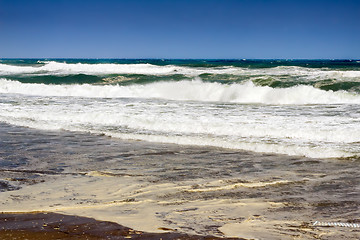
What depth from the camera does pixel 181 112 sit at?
39.1 ft

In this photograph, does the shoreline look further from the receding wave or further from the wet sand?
the receding wave

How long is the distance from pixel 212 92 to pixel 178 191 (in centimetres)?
1435

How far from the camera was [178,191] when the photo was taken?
189 inches

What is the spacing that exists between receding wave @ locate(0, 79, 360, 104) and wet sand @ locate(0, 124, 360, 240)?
9.81 m

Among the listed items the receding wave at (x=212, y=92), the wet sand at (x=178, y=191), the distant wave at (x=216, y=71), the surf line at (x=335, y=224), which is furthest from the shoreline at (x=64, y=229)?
the distant wave at (x=216, y=71)

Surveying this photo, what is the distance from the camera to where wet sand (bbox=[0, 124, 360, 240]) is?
363 cm

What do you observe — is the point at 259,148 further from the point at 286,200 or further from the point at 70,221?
the point at 70,221

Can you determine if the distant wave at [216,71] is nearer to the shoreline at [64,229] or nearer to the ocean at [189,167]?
the ocean at [189,167]

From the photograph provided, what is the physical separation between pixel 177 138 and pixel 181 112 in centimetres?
360

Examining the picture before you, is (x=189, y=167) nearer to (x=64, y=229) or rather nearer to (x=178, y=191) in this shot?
(x=178, y=191)

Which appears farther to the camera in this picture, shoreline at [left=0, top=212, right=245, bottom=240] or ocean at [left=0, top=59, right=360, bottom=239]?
ocean at [left=0, top=59, right=360, bottom=239]

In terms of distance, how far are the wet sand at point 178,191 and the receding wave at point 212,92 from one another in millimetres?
9814

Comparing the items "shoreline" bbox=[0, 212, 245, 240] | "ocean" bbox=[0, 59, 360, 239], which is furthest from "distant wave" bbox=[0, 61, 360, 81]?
"shoreline" bbox=[0, 212, 245, 240]

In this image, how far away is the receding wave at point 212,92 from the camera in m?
16.0
